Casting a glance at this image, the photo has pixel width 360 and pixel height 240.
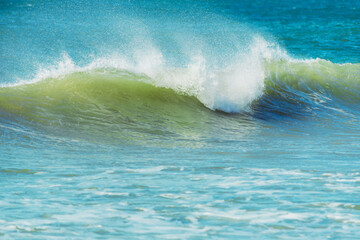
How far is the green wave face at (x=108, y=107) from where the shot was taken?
27.0 ft

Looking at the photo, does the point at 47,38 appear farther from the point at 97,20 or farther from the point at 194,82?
the point at 194,82

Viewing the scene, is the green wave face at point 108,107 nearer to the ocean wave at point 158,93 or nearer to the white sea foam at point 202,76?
the ocean wave at point 158,93

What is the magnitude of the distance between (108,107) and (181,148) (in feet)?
10.7

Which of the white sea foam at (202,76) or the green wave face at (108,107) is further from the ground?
the white sea foam at (202,76)

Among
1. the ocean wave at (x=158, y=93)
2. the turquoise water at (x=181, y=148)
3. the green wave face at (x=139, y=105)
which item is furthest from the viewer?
the ocean wave at (x=158, y=93)

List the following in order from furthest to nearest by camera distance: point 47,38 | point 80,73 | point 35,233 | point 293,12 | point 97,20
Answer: point 293,12
point 97,20
point 47,38
point 80,73
point 35,233

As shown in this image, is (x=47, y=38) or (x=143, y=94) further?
(x=47, y=38)

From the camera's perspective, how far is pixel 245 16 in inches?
1651

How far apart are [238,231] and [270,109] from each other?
6990 mm

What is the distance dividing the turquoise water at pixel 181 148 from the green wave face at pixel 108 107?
0.08 feet

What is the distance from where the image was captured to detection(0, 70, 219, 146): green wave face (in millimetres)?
8219

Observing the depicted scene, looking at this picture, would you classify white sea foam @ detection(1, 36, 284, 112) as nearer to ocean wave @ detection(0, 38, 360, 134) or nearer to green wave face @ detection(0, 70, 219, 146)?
ocean wave @ detection(0, 38, 360, 134)

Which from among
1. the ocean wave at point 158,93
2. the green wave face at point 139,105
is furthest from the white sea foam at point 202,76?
the green wave face at point 139,105

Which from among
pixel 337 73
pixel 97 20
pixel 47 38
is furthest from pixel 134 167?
pixel 97 20
